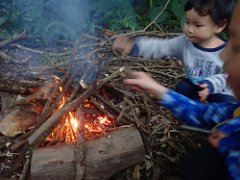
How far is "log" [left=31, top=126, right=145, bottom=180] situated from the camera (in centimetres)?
254

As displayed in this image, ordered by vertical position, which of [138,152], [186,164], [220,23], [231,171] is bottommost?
[138,152]

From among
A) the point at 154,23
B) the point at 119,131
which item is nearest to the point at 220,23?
the point at 119,131

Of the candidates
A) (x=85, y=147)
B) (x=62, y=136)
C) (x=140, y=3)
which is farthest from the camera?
(x=140, y=3)

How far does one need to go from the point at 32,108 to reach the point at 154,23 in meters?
2.52

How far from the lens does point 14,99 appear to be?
10.2ft

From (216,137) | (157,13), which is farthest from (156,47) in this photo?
(157,13)

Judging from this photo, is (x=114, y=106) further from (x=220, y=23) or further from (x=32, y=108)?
(x=220, y=23)

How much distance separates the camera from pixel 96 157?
2.61 metres

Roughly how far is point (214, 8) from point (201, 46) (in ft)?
1.00

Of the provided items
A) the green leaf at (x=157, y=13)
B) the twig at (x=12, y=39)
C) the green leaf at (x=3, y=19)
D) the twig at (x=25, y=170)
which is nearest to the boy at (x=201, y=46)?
the twig at (x=25, y=170)

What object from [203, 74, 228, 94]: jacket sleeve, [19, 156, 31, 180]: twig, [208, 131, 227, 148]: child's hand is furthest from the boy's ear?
[19, 156, 31, 180]: twig

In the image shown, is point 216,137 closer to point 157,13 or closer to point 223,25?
point 223,25

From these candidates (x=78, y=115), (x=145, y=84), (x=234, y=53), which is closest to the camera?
(x=234, y=53)

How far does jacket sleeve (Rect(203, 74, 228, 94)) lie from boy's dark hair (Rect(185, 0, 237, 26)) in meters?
0.41
